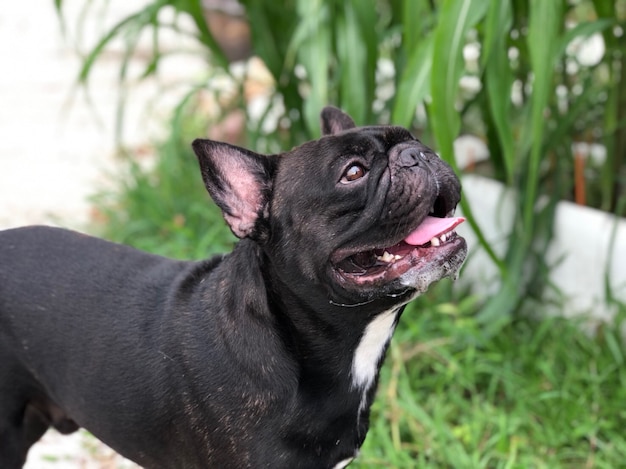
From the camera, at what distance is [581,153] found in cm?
338

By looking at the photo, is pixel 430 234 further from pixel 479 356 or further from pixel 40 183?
pixel 40 183

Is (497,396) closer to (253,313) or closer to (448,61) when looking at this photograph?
(448,61)

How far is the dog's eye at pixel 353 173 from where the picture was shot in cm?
174

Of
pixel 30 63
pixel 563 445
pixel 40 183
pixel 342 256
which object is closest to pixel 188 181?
pixel 40 183

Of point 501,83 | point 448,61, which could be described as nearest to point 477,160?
point 501,83

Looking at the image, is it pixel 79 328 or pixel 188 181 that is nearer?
pixel 79 328

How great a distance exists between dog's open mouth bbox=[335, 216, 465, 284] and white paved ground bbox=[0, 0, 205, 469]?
124 centimetres

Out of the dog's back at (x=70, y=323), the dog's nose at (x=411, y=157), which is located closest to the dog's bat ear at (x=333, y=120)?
the dog's nose at (x=411, y=157)

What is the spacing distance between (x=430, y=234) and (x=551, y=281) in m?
1.56

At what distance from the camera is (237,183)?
183 centimetres

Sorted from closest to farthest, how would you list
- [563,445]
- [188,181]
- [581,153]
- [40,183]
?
1. [563,445]
2. [581,153]
3. [188,181]
4. [40,183]

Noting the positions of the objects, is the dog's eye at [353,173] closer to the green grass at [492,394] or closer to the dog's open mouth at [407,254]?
the dog's open mouth at [407,254]

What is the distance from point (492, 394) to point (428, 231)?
1.22m

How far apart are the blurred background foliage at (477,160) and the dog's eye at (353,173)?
2.17 feet
